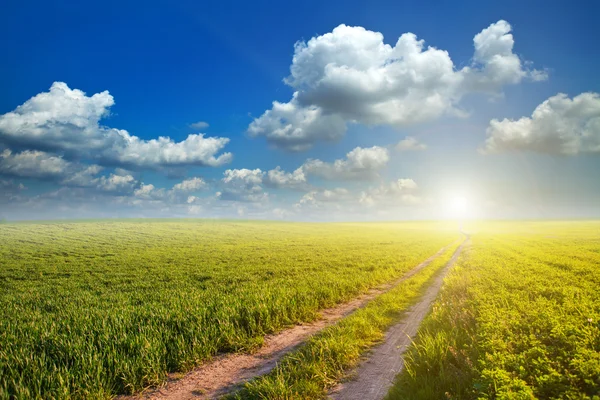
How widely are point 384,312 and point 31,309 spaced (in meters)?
19.4

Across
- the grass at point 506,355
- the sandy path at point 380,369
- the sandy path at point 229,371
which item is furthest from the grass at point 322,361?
the grass at point 506,355

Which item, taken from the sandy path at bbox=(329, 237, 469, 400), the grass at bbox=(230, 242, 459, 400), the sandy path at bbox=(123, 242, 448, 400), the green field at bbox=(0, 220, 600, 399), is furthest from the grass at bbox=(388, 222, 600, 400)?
the sandy path at bbox=(123, 242, 448, 400)

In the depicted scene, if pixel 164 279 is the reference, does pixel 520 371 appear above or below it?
above

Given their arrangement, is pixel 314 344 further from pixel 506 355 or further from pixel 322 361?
pixel 506 355

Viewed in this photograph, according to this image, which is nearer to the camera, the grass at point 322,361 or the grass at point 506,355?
the grass at point 506,355

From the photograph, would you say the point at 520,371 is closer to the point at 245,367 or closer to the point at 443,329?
the point at 443,329

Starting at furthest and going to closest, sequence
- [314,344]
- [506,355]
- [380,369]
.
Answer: [314,344] → [380,369] → [506,355]

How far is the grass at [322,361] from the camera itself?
7.53m

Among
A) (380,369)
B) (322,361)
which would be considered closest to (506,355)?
(380,369)

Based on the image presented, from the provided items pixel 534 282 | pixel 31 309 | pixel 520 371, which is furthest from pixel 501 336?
pixel 31 309

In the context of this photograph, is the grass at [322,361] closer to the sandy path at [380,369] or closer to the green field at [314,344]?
the green field at [314,344]

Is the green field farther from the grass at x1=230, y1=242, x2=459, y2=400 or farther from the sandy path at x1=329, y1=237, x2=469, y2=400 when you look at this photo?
the sandy path at x1=329, y1=237, x2=469, y2=400

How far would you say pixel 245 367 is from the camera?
9383 millimetres

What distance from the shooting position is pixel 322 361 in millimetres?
8891
